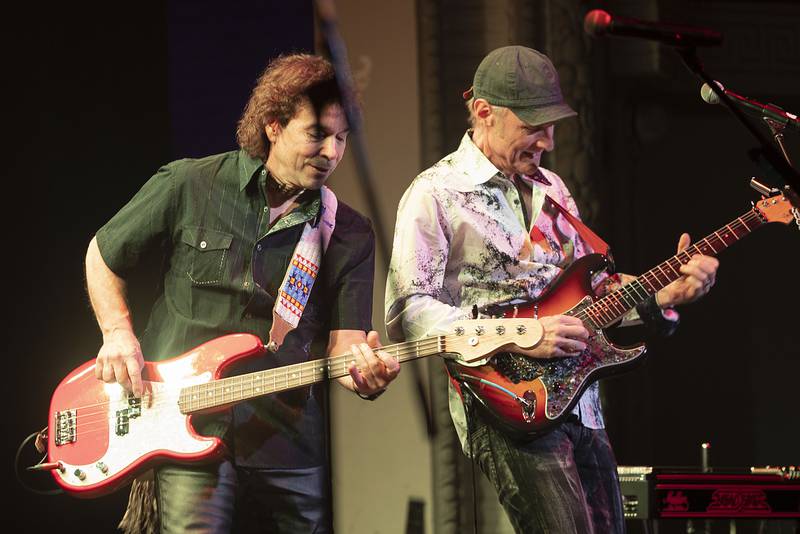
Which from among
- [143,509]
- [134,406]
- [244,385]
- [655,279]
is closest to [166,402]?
[134,406]

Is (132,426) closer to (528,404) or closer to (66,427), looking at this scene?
(66,427)

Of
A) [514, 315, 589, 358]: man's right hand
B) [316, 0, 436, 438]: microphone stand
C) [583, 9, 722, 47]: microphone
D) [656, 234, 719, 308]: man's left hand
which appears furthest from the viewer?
[316, 0, 436, 438]: microphone stand

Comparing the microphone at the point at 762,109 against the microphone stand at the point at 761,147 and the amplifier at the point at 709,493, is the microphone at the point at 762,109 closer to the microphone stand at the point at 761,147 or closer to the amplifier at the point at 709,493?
the microphone stand at the point at 761,147

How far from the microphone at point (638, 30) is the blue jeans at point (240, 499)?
1.40 meters

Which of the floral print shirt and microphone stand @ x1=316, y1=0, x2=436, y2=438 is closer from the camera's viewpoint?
the floral print shirt

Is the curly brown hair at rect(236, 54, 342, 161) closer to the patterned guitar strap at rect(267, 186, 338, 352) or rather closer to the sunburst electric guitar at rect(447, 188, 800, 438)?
the patterned guitar strap at rect(267, 186, 338, 352)

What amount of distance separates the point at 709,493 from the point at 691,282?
0.89 metres

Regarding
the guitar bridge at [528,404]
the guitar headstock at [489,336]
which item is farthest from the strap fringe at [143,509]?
the guitar bridge at [528,404]

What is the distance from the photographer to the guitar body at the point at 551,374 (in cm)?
287

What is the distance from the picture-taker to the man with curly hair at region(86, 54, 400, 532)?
2871 mm

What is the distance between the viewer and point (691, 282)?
312cm

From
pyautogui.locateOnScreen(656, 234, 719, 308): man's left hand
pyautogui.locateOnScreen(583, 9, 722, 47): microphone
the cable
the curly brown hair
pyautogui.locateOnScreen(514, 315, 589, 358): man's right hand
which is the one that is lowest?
the cable

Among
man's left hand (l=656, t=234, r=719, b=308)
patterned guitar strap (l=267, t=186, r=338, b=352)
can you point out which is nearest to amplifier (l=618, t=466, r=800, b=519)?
man's left hand (l=656, t=234, r=719, b=308)

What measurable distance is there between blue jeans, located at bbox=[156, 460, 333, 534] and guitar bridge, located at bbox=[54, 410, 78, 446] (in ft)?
0.87
